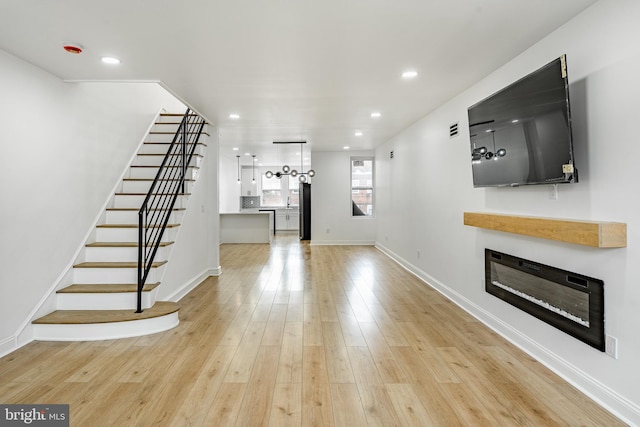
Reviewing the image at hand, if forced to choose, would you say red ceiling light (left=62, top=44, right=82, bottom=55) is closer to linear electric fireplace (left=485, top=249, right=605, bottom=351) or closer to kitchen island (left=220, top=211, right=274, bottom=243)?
linear electric fireplace (left=485, top=249, right=605, bottom=351)

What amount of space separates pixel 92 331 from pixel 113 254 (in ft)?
3.25

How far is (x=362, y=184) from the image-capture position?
8.85 metres

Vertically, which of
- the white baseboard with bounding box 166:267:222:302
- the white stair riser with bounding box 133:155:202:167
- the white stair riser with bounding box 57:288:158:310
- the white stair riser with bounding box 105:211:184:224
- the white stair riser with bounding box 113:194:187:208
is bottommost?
the white baseboard with bounding box 166:267:222:302

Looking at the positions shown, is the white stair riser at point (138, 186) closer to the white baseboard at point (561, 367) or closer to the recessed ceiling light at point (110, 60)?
the recessed ceiling light at point (110, 60)

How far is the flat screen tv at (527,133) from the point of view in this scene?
210 cm

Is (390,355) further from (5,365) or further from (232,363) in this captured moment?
(5,365)

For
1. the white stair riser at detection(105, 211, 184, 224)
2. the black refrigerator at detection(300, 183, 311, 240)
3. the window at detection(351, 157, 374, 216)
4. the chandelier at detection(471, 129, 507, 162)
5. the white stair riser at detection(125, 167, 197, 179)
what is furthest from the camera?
the black refrigerator at detection(300, 183, 311, 240)

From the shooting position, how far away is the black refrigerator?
33.4ft

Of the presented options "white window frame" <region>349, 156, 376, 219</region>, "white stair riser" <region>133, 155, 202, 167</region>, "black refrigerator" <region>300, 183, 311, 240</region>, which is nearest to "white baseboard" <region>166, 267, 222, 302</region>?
"white stair riser" <region>133, 155, 202, 167</region>

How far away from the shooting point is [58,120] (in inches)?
124

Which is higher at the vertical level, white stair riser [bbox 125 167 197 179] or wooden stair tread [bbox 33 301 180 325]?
white stair riser [bbox 125 167 197 179]

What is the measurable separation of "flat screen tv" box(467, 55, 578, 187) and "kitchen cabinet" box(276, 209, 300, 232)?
31.0 ft

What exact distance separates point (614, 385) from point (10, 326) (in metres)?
4.38

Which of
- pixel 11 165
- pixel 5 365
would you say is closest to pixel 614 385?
pixel 5 365
